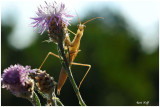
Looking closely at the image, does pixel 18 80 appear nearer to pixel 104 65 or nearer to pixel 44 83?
pixel 44 83

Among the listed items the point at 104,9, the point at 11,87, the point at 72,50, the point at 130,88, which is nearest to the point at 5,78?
the point at 11,87

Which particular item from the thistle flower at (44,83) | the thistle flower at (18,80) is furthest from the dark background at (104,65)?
the thistle flower at (18,80)

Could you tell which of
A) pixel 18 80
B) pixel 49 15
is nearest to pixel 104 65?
pixel 49 15

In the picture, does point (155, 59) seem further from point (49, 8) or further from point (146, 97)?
point (49, 8)

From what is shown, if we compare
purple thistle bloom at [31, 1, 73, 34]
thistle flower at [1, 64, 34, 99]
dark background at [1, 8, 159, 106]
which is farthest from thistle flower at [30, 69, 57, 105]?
dark background at [1, 8, 159, 106]

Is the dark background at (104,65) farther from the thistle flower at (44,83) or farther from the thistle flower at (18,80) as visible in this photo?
the thistle flower at (18,80)

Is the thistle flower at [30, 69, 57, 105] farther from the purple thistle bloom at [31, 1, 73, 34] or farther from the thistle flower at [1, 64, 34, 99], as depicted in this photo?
the purple thistle bloom at [31, 1, 73, 34]
